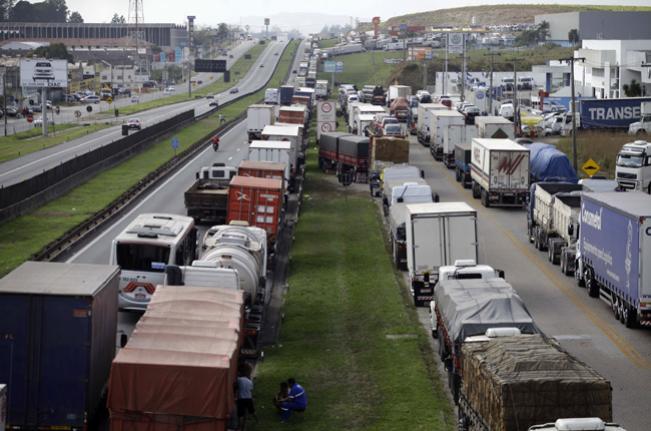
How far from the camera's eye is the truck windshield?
201 feet

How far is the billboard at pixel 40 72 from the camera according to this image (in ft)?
396

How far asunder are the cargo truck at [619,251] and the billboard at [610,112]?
58.8 meters

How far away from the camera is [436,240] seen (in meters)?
37.1

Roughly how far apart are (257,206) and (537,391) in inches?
1016

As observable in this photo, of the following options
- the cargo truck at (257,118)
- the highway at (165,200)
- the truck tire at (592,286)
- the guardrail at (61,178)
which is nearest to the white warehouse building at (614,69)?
the cargo truck at (257,118)

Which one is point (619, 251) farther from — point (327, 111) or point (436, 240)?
point (327, 111)

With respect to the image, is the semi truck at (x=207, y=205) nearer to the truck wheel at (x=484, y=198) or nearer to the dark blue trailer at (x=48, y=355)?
the truck wheel at (x=484, y=198)

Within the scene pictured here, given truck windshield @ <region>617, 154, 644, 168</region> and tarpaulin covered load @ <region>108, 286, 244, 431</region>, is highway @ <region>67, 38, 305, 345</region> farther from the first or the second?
truck windshield @ <region>617, 154, 644, 168</region>

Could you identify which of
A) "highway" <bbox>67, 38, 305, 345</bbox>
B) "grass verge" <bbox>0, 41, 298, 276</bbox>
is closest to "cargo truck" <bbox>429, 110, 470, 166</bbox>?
"highway" <bbox>67, 38, 305, 345</bbox>

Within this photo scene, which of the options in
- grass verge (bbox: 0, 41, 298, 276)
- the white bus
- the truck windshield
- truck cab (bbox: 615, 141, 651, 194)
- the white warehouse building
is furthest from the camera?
the white warehouse building

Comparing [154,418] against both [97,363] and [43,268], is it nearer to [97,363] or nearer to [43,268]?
[97,363]

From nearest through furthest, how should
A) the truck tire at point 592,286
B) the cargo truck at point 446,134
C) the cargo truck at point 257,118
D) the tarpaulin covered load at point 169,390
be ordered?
1. the tarpaulin covered load at point 169,390
2. the truck tire at point 592,286
3. the cargo truck at point 446,134
4. the cargo truck at point 257,118

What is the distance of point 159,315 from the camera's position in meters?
23.7

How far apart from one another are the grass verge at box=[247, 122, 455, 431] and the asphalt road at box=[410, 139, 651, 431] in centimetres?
246
